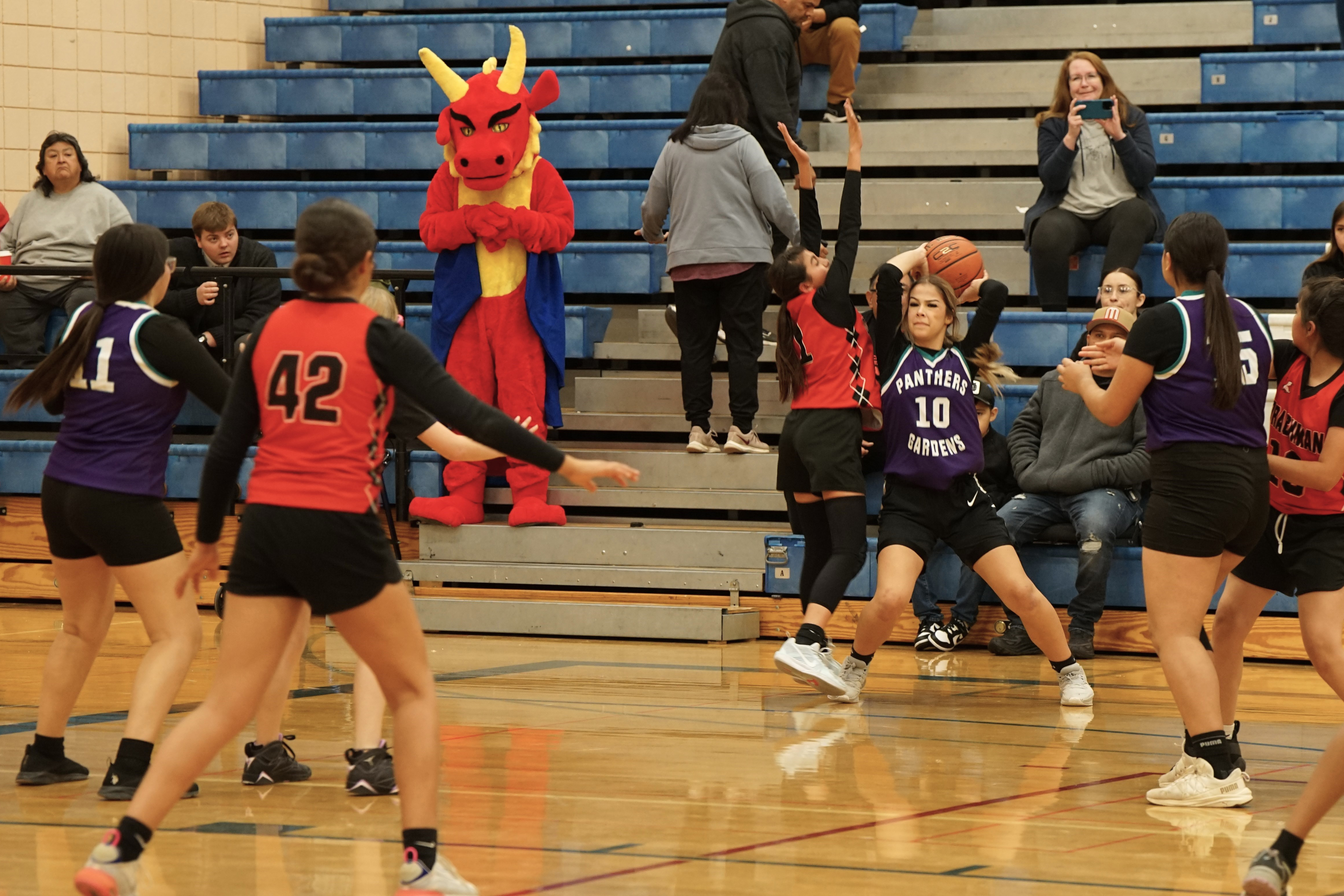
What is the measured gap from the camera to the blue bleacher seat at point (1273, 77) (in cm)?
875

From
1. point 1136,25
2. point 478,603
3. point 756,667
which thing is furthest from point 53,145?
point 1136,25

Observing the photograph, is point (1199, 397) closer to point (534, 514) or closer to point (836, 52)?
point (534, 514)

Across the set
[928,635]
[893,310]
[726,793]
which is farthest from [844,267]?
[726,793]

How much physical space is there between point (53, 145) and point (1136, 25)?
6173 millimetres

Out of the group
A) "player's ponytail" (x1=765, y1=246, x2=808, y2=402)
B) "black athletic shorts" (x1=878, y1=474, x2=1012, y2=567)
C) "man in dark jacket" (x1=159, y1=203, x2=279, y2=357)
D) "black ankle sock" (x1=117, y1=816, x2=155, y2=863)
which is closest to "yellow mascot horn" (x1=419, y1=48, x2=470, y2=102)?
"man in dark jacket" (x1=159, y1=203, x2=279, y2=357)

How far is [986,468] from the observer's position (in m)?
6.78

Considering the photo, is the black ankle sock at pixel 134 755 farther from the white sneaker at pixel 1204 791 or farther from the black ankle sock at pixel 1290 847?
the black ankle sock at pixel 1290 847

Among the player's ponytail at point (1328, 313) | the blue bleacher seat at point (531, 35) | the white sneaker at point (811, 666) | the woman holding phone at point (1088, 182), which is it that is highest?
the blue bleacher seat at point (531, 35)

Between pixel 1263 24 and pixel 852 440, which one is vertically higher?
pixel 1263 24

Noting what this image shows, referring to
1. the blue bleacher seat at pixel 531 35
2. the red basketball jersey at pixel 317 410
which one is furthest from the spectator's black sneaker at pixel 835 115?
the red basketball jersey at pixel 317 410

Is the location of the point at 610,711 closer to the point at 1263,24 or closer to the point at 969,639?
the point at 969,639

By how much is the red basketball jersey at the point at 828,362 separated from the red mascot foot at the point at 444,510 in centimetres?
231

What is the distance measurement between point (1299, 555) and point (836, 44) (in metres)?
5.75

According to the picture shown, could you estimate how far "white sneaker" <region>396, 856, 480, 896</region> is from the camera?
2.86 m
